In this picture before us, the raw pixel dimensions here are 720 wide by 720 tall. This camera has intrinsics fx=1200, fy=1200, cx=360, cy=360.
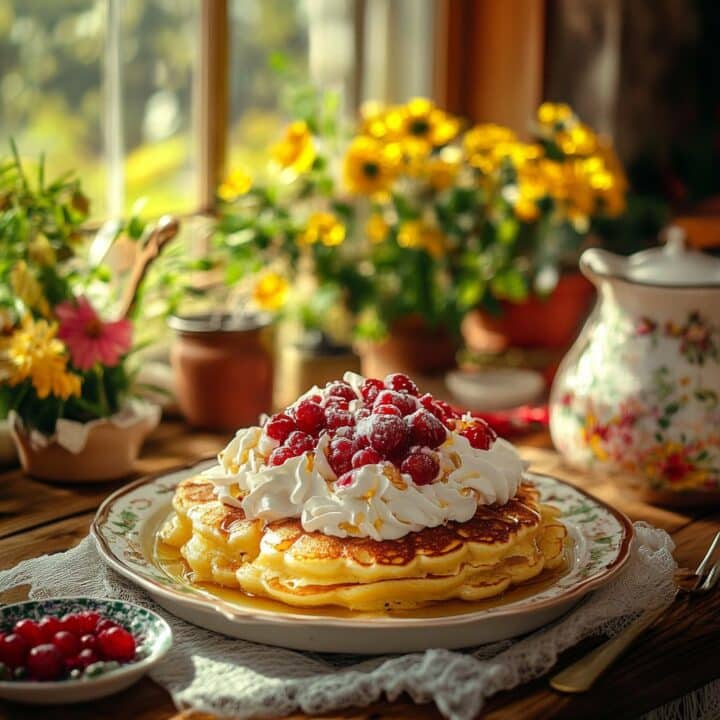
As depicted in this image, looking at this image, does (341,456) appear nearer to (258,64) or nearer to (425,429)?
(425,429)

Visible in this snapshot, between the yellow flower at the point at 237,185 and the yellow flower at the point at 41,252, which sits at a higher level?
the yellow flower at the point at 237,185

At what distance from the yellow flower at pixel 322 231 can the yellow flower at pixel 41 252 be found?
630 millimetres

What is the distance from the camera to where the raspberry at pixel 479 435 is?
1.37 m

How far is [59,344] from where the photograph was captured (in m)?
1.63

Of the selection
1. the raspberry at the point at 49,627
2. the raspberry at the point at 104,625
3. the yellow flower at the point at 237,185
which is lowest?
the raspberry at the point at 104,625

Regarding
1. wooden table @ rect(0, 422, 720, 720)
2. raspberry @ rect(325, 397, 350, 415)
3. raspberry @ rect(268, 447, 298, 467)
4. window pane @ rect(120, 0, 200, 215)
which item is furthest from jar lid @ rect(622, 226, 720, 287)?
window pane @ rect(120, 0, 200, 215)

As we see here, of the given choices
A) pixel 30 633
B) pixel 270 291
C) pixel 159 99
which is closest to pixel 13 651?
pixel 30 633

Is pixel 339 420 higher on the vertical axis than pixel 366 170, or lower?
lower

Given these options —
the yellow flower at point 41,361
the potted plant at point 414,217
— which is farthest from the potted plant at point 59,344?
the potted plant at point 414,217

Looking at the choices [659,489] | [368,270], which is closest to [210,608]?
[659,489]

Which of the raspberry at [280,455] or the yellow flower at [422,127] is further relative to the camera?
the yellow flower at [422,127]

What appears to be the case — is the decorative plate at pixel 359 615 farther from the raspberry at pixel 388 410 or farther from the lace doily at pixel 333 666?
the raspberry at pixel 388 410

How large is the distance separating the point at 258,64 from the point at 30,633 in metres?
1.75

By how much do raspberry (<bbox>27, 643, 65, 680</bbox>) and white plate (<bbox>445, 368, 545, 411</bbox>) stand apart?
127cm
